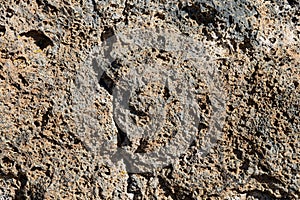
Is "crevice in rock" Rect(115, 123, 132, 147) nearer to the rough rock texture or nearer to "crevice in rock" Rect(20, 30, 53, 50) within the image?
the rough rock texture

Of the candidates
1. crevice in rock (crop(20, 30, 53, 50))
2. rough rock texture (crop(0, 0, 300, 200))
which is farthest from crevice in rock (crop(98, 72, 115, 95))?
crevice in rock (crop(20, 30, 53, 50))

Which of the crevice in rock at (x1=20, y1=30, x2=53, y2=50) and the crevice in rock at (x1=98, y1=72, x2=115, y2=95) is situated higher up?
→ the crevice in rock at (x1=20, y1=30, x2=53, y2=50)

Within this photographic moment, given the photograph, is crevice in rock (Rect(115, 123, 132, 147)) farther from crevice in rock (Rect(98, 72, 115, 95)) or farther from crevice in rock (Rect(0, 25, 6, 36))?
crevice in rock (Rect(0, 25, 6, 36))

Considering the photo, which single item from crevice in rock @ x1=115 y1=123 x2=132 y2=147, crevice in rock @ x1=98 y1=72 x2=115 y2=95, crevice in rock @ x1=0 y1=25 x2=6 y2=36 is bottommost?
crevice in rock @ x1=115 y1=123 x2=132 y2=147

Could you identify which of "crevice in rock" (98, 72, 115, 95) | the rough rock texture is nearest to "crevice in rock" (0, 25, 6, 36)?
the rough rock texture

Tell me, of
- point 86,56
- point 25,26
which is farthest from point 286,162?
point 25,26

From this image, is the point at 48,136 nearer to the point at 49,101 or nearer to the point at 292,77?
the point at 49,101

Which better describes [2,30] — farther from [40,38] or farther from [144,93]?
[144,93]

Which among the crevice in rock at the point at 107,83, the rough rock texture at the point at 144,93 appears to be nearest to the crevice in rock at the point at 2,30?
the rough rock texture at the point at 144,93

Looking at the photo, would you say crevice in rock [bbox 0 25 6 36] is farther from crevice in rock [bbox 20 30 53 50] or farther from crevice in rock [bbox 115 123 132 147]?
crevice in rock [bbox 115 123 132 147]
